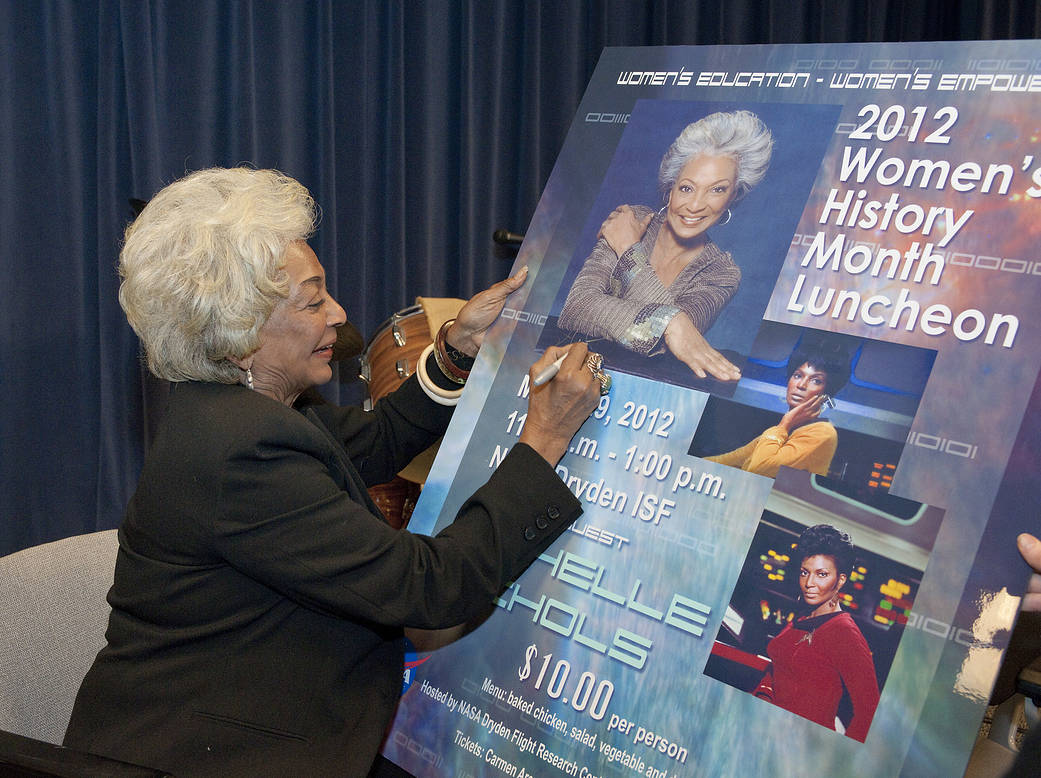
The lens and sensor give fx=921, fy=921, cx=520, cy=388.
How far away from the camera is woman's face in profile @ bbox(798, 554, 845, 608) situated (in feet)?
3.51

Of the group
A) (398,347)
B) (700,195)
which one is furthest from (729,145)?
(398,347)

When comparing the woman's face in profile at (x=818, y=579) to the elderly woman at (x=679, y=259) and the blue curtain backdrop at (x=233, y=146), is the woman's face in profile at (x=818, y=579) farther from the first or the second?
the blue curtain backdrop at (x=233, y=146)

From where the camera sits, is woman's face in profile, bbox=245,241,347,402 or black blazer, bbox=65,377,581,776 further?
woman's face in profile, bbox=245,241,347,402

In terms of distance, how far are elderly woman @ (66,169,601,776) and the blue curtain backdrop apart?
1478 mm

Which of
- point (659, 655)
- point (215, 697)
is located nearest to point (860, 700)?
point (659, 655)

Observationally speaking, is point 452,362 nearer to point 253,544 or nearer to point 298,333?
point 298,333

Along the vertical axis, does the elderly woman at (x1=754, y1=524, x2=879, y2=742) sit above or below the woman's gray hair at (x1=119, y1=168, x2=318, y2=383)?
→ below

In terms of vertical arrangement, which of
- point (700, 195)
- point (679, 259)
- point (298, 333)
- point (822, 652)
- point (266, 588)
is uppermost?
point (700, 195)

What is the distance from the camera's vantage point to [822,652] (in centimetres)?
105

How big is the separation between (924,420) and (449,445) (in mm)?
725

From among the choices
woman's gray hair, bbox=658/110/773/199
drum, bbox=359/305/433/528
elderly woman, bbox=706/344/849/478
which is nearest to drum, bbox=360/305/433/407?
drum, bbox=359/305/433/528

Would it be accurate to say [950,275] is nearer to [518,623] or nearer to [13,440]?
[518,623]

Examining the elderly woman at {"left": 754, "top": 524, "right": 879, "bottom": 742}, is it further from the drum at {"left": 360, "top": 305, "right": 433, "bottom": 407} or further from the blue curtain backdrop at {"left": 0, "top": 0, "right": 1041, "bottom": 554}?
the blue curtain backdrop at {"left": 0, "top": 0, "right": 1041, "bottom": 554}

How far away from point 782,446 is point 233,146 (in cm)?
216
